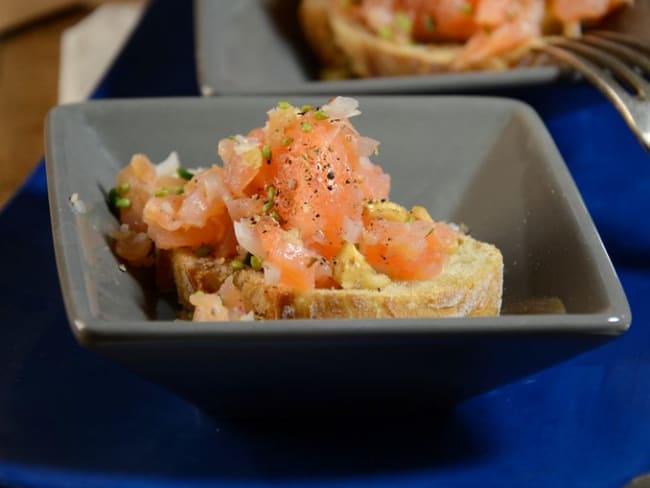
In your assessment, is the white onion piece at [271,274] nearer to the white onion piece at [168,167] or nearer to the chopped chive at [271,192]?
the chopped chive at [271,192]

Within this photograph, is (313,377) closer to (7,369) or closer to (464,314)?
(464,314)

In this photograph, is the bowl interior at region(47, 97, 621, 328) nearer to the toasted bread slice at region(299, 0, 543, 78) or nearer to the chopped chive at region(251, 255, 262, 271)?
the chopped chive at region(251, 255, 262, 271)

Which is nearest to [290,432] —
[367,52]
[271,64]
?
[367,52]

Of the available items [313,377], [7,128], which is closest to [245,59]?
[7,128]

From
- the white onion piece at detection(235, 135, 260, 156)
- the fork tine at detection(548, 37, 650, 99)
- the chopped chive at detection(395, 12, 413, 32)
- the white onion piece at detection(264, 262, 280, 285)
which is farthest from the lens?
the chopped chive at detection(395, 12, 413, 32)

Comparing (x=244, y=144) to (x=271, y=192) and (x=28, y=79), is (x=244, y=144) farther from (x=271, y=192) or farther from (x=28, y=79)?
(x=28, y=79)

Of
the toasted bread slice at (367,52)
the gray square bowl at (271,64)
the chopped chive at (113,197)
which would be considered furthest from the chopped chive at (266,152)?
the toasted bread slice at (367,52)

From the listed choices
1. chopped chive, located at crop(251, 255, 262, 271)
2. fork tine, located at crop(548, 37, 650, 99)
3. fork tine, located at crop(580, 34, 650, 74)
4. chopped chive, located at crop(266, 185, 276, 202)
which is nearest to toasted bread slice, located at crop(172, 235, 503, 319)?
chopped chive, located at crop(251, 255, 262, 271)
